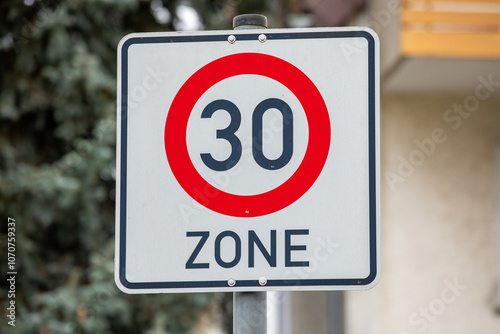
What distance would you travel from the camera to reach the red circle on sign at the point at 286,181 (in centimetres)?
168

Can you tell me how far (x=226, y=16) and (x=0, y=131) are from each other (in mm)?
1720

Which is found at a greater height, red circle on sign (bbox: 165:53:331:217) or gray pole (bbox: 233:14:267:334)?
red circle on sign (bbox: 165:53:331:217)

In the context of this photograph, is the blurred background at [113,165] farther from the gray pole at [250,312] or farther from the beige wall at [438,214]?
the gray pole at [250,312]

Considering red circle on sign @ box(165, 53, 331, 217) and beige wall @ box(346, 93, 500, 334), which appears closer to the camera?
red circle on sign @ box(165, 53, 331, 217)

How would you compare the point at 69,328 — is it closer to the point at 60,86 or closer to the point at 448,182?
the point at 60,86

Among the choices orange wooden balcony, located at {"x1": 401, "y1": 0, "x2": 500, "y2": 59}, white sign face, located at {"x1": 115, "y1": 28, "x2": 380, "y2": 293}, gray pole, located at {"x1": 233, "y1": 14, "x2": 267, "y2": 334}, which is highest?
orange wooden balcony, located at {"x1": 401, "y1": 0, "x2": 500, "y2": 59}

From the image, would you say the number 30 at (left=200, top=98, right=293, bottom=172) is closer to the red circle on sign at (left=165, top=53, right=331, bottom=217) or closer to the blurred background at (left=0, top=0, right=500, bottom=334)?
the red circle on sign at (left=165, top=53, right=331, bottom=217)

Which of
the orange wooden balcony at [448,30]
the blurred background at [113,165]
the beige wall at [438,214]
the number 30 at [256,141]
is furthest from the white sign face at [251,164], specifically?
the beige wall at [438,214]

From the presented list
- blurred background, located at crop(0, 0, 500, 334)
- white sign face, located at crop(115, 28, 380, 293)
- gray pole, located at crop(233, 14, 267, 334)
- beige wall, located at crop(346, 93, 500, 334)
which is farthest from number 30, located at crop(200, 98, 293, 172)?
beige wall, located at crop(346, 93, 500, 334)

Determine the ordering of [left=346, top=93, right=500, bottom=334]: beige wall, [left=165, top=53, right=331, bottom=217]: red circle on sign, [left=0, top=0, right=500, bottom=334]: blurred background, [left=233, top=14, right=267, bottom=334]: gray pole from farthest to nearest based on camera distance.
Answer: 1. [left=346, top=93, right=500, bottom=334]: beige wall
2. [left=0, top=0, right=500, bottom=334]: blurred background
3. [left=165, top=53, right=331, bottom=217]: red circle on sign
4. [left=233, top=14, right=267, bottom=334]: gray pole

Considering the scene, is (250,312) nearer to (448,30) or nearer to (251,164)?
(251,164)

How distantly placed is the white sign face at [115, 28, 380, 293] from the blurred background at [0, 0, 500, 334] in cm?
300

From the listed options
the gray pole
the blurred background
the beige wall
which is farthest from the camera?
the beige wall

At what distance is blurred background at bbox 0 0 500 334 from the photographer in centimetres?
491
